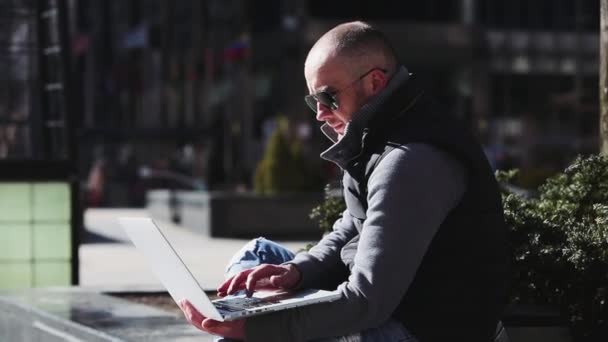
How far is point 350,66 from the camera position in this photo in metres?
3.00

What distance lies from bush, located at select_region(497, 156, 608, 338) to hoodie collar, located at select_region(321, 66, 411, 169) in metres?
1.34

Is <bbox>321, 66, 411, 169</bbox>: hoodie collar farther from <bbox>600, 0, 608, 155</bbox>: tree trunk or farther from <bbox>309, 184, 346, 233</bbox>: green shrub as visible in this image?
<bbox>600, 0, 608, 155</bbox>: tree trunk

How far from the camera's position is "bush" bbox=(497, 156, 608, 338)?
4109 mm

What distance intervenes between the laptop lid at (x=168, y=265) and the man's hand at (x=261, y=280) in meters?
0.24

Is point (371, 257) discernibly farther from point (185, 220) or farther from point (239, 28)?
point (239, 28)

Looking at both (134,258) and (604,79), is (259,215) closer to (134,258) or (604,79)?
(134,258)

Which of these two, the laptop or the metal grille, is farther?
the metal grille

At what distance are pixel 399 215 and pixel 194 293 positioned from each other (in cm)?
48

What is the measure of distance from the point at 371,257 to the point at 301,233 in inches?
632

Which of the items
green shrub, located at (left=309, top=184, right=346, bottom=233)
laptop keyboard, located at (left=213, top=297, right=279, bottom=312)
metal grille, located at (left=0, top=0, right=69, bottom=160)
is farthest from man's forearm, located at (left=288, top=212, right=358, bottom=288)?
metal grille, located at (left=0, top=0, right=69, bottom=160)

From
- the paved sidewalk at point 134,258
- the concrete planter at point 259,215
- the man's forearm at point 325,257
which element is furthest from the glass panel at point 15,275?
the concrete planter at point 259,215

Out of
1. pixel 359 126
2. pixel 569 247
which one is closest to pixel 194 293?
pixel 359 126

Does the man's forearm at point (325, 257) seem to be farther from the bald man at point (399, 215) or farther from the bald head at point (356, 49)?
the bald head at point (356, 49)

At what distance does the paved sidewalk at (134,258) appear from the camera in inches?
429
